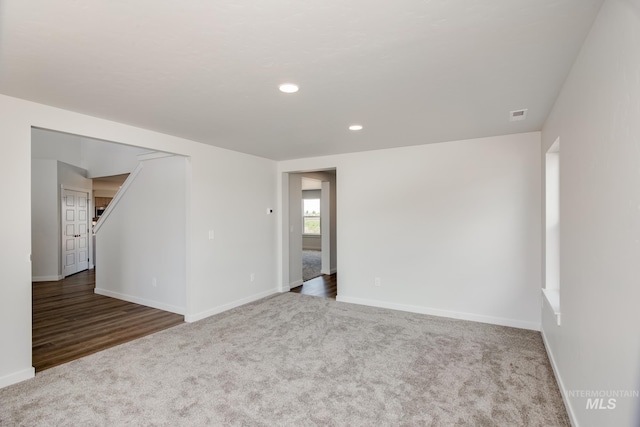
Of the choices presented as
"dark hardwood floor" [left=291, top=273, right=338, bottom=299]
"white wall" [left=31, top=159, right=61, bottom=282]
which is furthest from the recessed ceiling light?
"white wall" [left=31, top=159, right=61, bottom=282]

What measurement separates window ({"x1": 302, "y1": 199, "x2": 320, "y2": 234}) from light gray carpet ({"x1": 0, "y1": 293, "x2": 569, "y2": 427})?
26.2ft

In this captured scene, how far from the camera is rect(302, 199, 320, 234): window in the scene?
1177cm

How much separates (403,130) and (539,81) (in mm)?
1439

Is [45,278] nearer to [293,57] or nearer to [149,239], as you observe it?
[149,239]

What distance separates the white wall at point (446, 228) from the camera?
3748mm

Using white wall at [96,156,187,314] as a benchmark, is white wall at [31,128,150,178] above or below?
above

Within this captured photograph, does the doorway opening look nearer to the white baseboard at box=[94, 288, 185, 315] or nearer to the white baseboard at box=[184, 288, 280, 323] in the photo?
the white baseboard at box=[94, 288, 185, 315]

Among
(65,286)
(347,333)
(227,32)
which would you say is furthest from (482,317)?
(65,286)

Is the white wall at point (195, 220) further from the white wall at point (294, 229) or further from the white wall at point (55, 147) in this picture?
the white wall at point (55, 147)

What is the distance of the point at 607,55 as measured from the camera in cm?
144

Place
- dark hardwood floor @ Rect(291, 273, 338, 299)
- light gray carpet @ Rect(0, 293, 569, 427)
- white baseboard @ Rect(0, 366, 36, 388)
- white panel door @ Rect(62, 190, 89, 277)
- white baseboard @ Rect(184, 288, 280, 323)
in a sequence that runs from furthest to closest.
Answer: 1. white panel door @ Rect(62, 190, 89, 277)
2. dark hardwood floor @ Rect(291, 273, 338, 299)
3. white baseboard @ Rect(184, 288, 280, 323)
4. white baseboard @ Rect(0, 366, 36, 388)
5. light gray carpet @ Rect(0, 293, 569, 427)

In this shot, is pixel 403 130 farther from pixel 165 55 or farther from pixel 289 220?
pixel 289 220

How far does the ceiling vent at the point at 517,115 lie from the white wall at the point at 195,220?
3564mm

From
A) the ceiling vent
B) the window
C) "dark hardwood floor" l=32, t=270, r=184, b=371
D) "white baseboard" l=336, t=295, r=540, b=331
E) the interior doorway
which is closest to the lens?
the ceiling vent
